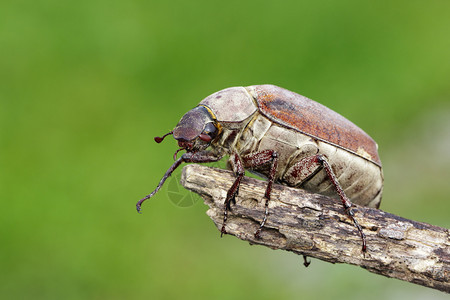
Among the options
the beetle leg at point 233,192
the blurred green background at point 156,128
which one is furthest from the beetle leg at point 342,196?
the blurred green background at point 156,128

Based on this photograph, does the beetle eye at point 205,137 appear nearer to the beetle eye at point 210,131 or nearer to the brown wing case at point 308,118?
the beetle eye at point 210,131

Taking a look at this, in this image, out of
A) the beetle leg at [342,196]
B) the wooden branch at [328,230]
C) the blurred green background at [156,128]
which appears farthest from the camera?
the blurred green background at [156,128]

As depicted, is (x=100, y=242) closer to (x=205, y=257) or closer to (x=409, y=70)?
(x=205, y=257)

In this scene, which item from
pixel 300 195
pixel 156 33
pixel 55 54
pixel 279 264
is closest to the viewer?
pixel 300 195

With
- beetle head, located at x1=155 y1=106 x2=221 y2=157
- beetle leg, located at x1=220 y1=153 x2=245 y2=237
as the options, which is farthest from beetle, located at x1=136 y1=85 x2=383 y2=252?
beetle leg, located at x1=220 y1=153 x2=245 y2=237

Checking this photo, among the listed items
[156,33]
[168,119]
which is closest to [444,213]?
[168,119]

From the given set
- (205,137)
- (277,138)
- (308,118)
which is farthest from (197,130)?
(308,118)
